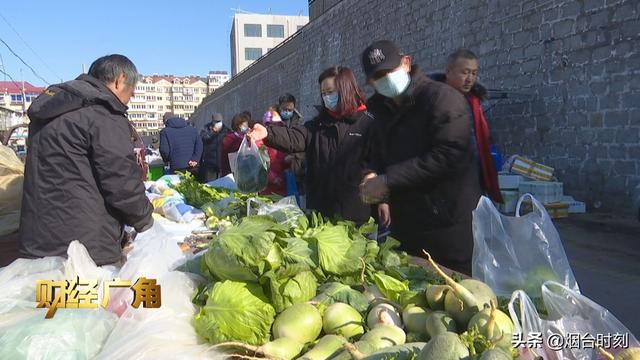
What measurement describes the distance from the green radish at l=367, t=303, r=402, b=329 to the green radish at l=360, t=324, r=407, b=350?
4cm

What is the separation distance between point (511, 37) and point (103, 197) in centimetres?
892

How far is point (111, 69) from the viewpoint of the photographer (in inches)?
109

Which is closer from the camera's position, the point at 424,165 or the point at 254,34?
the point at 424,165

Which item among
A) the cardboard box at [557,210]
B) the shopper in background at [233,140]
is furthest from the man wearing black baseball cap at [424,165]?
the cardboard box at [557,210]

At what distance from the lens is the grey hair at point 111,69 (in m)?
2.76

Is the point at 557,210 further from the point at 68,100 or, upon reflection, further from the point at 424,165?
the point at 68,100

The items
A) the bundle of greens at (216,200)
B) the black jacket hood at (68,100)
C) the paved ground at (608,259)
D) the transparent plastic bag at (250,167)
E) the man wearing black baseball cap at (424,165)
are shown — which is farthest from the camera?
the paved ground at (608,259)

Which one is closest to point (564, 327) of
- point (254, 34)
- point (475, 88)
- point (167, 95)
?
point (475, 88)

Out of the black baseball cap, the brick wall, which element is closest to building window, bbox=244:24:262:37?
the brick wall

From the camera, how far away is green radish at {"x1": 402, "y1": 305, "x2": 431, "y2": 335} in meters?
1.63

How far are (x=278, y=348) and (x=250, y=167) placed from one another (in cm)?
269

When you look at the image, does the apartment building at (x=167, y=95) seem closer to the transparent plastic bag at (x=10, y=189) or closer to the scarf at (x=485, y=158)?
the transparent plastic bag at (x=10, y=189)

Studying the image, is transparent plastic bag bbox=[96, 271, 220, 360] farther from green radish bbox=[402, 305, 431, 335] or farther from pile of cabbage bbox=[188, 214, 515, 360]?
green radish bbox=[402, 305, 431, 335]

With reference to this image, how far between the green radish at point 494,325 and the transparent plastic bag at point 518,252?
0.51 m
